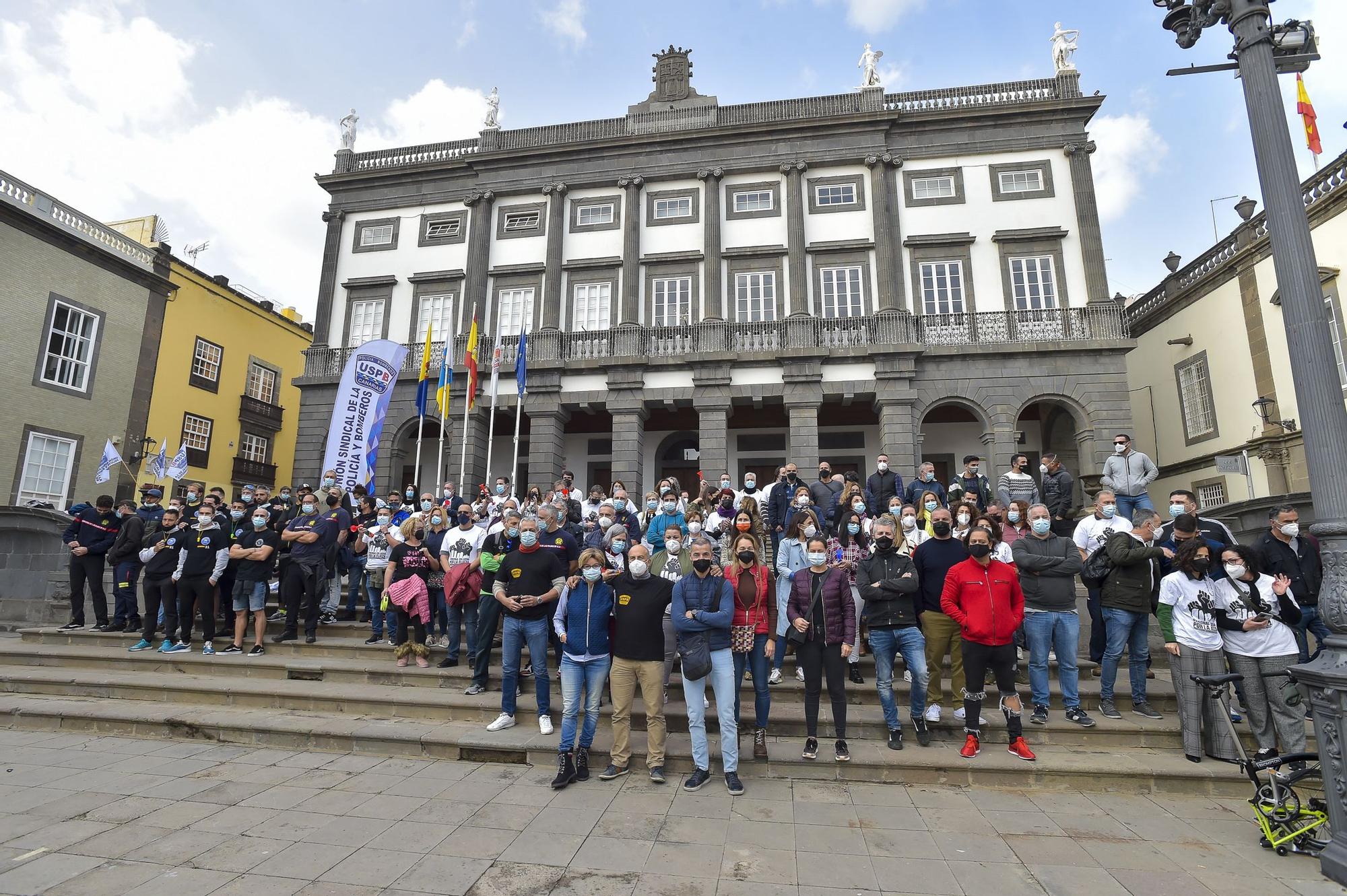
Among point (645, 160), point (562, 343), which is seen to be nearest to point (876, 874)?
point (562, 343)

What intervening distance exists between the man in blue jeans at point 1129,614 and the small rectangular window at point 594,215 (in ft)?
60.0

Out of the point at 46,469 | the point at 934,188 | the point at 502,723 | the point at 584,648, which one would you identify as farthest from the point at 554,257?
the point at 584,648

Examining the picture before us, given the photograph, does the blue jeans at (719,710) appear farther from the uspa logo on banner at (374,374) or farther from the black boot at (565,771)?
the uspa logo on banner at (374,374)

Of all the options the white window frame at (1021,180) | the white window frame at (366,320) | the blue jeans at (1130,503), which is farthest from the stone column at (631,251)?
the blue jeans at (1130,503)

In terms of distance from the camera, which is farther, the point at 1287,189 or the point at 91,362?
the point at 91,362

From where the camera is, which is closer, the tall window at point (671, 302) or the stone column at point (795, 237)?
the stone column at point (795, 237)

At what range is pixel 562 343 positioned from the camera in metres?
20.3

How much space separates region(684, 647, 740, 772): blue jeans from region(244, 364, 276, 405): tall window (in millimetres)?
26892

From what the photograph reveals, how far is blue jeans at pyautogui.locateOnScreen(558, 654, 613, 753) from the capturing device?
223 inches

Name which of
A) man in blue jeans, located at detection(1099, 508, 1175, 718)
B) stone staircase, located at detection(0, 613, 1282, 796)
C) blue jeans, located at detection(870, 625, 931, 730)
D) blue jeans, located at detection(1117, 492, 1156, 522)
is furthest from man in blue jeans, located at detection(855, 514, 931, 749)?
blue jeans, located at detection(1117, 492, 1156, 522)

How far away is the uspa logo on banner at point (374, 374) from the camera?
47.8ft

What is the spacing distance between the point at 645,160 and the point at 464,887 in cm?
2114

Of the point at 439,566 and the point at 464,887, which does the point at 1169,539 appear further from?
the point at 439,566

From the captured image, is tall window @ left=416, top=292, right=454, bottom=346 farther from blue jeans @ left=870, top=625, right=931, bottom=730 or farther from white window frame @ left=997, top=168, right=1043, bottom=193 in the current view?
blue jeans @ left=870, top=625, right=931, bottom=730
